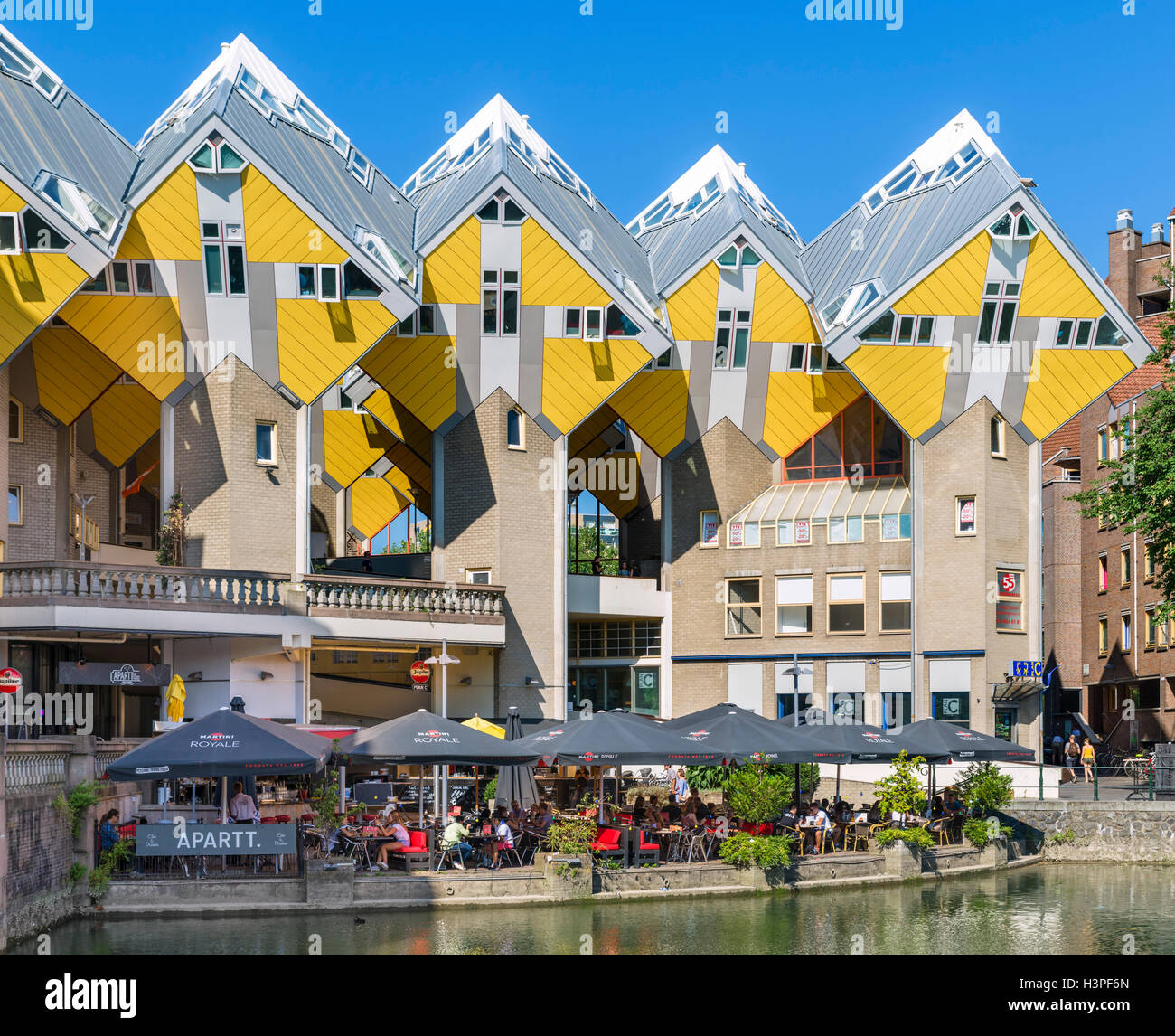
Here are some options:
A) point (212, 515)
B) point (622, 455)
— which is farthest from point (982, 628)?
point (212, 515)

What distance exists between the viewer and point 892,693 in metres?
52.0

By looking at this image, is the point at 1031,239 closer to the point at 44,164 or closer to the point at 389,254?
the point at 389,254

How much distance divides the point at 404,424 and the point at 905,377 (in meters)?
16.6

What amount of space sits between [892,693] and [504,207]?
66.7 ft

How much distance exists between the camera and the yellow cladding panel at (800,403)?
177 feet

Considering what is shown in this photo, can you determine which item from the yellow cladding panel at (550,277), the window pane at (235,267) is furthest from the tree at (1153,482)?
the window pane at (235,267)

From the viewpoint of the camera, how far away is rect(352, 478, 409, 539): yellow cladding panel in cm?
6462

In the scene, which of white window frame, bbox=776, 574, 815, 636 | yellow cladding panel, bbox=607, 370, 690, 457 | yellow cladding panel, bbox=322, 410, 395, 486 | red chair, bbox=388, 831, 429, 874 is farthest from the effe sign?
yellow cladding panel, bbox=322, 410, 395, 486

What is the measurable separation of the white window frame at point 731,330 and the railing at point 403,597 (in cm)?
1177

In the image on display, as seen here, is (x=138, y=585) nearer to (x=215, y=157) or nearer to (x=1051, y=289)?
(x=215, y=157)

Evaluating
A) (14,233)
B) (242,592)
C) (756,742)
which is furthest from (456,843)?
(14,233)

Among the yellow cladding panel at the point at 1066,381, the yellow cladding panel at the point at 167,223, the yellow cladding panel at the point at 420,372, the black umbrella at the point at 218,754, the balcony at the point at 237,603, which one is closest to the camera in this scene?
the black umbrella at the point at 218,754
